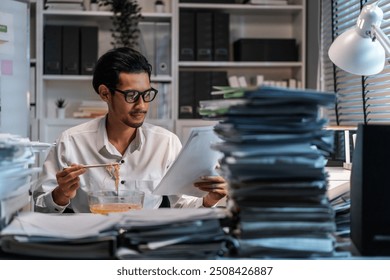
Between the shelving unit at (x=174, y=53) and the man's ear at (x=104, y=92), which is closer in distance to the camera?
the man's ear at (x=104, y=92)

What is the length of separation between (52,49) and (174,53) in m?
0.85

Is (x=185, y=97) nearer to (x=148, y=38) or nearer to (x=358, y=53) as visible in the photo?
(x=148, y=38)

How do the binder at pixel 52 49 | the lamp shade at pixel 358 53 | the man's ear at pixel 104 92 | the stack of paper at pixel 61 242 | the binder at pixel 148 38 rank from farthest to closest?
the binder at pixel 148 38, the binder at pixel 52 49, the man's ear at pixel 104 92, the lamp shade at pixel 358 53, the stack of paper at pixel 61 242

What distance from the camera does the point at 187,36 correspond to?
155 inches

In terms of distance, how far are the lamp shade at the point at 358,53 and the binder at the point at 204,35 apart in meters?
2.47

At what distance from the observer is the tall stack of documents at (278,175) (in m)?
0.90

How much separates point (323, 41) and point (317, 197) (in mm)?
3071

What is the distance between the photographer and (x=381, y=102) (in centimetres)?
291

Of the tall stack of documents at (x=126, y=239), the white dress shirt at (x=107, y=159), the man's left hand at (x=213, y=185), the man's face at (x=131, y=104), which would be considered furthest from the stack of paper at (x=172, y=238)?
the man's face at (x=131, y=104)

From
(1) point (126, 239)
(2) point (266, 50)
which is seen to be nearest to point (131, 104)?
(1) point (126, 239)

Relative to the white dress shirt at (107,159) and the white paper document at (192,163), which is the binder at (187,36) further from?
the white paper document at (192,163)

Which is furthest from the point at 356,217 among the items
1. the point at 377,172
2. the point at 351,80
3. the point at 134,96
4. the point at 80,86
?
the point at 80,86

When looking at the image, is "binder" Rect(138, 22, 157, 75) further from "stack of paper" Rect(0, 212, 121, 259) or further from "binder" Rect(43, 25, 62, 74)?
"stack of paper" Rect(0, 212, 121, 259)

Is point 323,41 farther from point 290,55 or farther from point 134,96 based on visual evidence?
point 134,96
